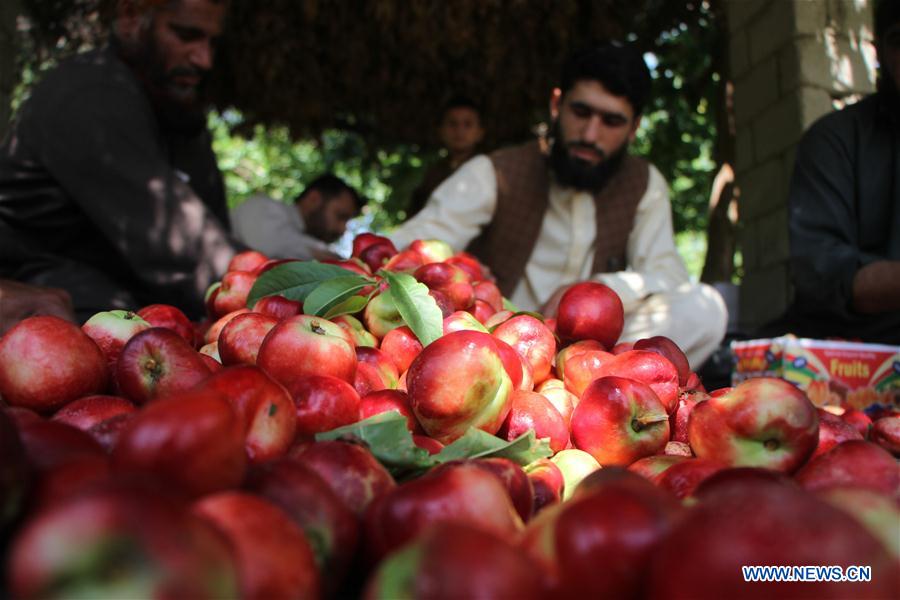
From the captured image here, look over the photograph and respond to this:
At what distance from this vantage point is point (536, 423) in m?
1.20

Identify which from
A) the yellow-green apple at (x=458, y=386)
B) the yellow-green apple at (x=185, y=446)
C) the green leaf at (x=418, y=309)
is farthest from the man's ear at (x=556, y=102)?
the yellow-green apple at (x=185, y=446)

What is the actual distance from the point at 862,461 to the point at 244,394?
0.82 metres

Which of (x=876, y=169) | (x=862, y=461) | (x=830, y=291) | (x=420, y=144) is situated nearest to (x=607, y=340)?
(x=862, y=461)

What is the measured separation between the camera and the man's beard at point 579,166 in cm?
355

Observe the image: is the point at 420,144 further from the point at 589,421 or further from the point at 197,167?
the point at 589,421

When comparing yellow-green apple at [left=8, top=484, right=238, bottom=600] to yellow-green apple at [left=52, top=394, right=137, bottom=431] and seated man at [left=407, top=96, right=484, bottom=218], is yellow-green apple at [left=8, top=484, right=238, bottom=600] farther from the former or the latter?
seated man at [left=407, top=96, right=484, bottom=218]

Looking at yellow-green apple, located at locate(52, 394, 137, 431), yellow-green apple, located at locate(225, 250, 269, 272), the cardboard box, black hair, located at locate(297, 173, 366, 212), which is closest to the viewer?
yellow-green apple, located at locate(52, 394, 137, 431)

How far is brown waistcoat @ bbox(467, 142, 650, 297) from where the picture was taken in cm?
369

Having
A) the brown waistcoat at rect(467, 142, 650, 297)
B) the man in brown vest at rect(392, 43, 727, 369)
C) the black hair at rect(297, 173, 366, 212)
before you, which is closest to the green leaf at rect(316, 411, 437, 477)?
the man in brown vest at rect(392, 43, 727, 369)

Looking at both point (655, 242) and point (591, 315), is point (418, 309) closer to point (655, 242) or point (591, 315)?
point (591, 315)

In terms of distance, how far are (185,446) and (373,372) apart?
0.67m

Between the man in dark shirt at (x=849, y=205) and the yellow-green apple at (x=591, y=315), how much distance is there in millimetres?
1923

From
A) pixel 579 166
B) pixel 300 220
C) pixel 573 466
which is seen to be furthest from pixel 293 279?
pixel 300 220

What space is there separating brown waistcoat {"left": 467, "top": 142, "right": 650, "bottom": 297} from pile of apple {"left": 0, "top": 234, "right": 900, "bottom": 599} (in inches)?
83.1
